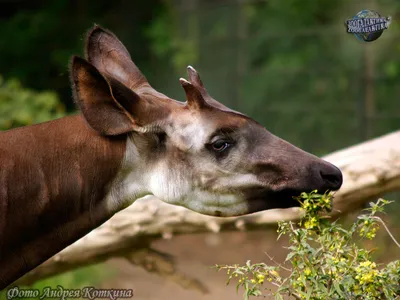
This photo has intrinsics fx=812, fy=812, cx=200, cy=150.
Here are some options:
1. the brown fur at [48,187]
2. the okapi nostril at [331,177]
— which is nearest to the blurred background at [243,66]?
the brown fur at [48,187]

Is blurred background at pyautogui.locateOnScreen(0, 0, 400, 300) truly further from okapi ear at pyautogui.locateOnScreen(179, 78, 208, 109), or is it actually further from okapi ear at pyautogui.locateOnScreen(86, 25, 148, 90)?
okapi ear at pyautogui.locateOnScreen(179, 78, 208, 109)

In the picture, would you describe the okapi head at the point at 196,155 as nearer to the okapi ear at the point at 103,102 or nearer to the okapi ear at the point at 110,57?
the okapi ear at the point at 103,102

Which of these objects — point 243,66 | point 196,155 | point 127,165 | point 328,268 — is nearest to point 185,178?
point 196,155

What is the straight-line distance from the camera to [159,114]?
3098 millimetres

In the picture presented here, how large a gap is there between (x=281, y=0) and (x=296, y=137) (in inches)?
59.9

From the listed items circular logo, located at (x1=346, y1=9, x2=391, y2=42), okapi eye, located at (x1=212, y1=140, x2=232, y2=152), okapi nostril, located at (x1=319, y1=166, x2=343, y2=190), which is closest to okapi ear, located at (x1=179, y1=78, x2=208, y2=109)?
okapi eye, located at (x1=212, y1=140, x2=232, y2=152)

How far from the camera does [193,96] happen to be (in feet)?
10.1

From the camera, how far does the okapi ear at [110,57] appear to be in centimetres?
342

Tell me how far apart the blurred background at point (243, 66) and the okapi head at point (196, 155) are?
3730 millimetres

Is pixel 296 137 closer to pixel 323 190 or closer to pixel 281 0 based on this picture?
pixel 281 0

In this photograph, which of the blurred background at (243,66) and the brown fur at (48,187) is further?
the blurred background at (243,66)

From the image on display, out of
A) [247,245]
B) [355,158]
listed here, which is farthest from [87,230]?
[247,245]

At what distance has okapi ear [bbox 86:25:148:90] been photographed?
342 cm

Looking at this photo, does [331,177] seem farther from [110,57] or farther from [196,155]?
[110,57]
